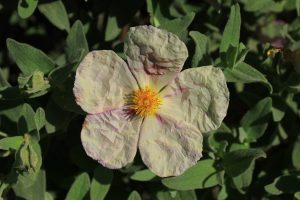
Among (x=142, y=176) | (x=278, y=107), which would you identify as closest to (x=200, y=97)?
(x=142, y=176)

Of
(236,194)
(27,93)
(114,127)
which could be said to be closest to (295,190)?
(236,194)

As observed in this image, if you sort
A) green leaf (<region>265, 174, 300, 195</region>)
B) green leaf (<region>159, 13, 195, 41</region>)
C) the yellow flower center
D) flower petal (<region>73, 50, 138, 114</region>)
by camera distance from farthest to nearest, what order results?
1. green leaf (<region>265, 174, 300, 195</region>)
2. green leaf (<region>159, 13, 195, 41</region>)
3. the yellow flower center
4. flower petal (<region>73, 50, 138, 114</region>)

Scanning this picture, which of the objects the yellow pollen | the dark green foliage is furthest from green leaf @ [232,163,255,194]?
the yellow pollen

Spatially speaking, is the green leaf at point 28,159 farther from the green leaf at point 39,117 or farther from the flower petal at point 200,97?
the flower petal at point 200,97

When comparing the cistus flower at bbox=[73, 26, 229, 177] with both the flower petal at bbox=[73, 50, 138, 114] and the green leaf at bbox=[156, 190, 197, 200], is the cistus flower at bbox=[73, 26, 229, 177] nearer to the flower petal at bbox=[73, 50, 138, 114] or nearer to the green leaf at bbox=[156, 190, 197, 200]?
the flower petal at bbox=[73, 50, 138, 114]

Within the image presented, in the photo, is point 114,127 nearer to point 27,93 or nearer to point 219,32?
point 27,93

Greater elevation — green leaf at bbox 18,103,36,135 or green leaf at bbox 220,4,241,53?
green leaf at bbox 220,4,241,53
